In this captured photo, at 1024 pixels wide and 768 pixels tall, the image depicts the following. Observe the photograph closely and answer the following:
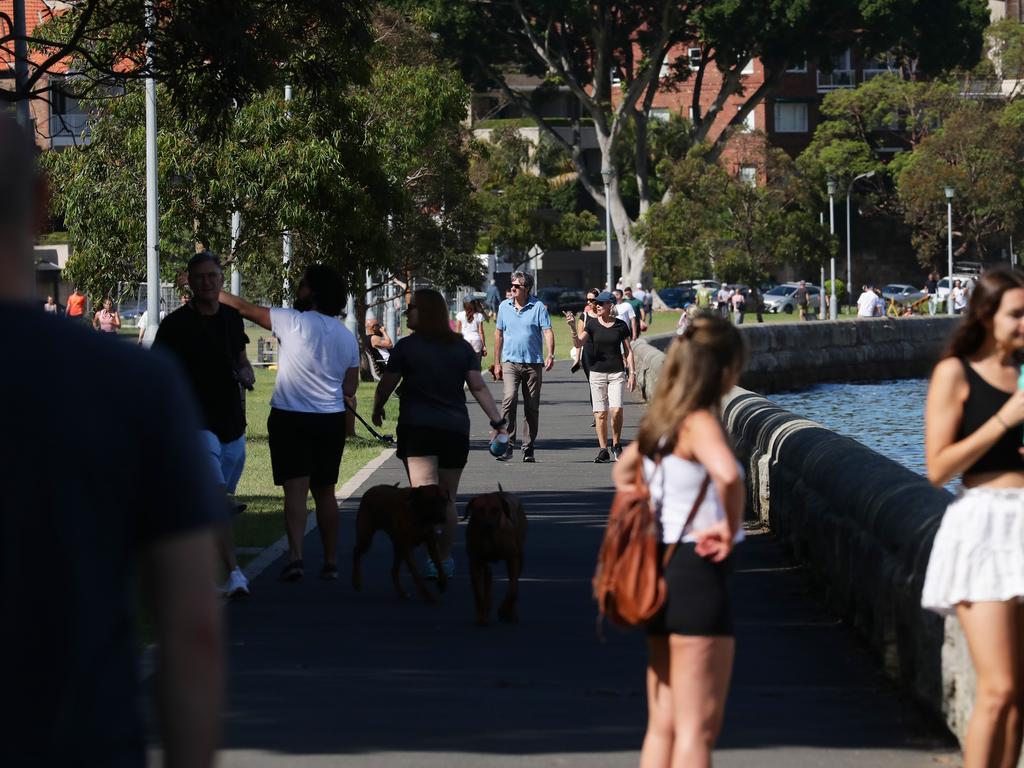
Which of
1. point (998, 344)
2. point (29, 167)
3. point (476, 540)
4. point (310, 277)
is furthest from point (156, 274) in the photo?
point (29, 167)

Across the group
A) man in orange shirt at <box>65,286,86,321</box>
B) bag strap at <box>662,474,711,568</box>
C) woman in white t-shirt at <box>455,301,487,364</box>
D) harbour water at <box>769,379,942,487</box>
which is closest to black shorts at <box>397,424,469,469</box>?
bag strap at <box>662,474,711,568</box>

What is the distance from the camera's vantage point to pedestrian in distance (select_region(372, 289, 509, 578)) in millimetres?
10570

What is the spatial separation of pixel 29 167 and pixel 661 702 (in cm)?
338

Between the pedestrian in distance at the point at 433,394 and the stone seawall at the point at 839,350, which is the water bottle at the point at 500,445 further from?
the stone seawall at the point at 839,350

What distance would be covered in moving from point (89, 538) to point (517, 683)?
5661 millimetres

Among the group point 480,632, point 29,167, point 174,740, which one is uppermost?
point 29,167

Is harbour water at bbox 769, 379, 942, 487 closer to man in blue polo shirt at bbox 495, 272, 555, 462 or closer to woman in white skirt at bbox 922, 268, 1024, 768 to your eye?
man in blue polo shirt at bbox 495, 272, 555, 462

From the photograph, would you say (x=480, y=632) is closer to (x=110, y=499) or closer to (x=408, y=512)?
(x=408, y=512)

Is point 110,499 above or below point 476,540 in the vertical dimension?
above

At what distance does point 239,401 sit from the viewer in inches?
399

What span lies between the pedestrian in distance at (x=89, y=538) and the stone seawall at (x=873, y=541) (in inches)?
173

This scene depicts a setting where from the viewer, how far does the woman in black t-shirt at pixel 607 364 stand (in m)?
19.1

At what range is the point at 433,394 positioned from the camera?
1059 cm

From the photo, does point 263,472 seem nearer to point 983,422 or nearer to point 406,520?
point 406,520
